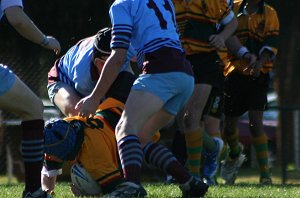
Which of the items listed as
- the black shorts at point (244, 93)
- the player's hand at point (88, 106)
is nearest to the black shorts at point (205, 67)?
the black shorts at point (244, 93)

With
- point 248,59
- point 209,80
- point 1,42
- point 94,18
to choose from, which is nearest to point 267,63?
point 248,59

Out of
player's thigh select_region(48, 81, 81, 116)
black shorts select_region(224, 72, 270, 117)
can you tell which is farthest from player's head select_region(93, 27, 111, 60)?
black shorts select_region(224, 72, 270, 117)

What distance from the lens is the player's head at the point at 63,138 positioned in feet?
22.1

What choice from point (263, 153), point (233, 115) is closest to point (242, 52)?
point (233, 115)

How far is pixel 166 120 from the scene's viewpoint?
6.63 metres

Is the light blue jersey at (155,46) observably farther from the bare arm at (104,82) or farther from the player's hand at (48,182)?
the player's hand at (48,182)

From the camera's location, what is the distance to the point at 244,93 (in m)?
10.0

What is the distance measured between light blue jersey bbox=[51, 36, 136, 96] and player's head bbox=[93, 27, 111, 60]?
0.19 meters

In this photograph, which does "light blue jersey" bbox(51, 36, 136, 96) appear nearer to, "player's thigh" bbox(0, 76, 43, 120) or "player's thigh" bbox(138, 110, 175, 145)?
"player's thigh" bbox(138, 110, 175, 145)

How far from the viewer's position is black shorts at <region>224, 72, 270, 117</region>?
32.4ft

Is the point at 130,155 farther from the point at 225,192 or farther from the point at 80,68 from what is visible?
the point at 80,68

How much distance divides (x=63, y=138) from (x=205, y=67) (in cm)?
239

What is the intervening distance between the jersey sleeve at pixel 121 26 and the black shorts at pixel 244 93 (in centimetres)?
377

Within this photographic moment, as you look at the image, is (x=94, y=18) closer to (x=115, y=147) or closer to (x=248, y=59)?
(x=248, y=59)
